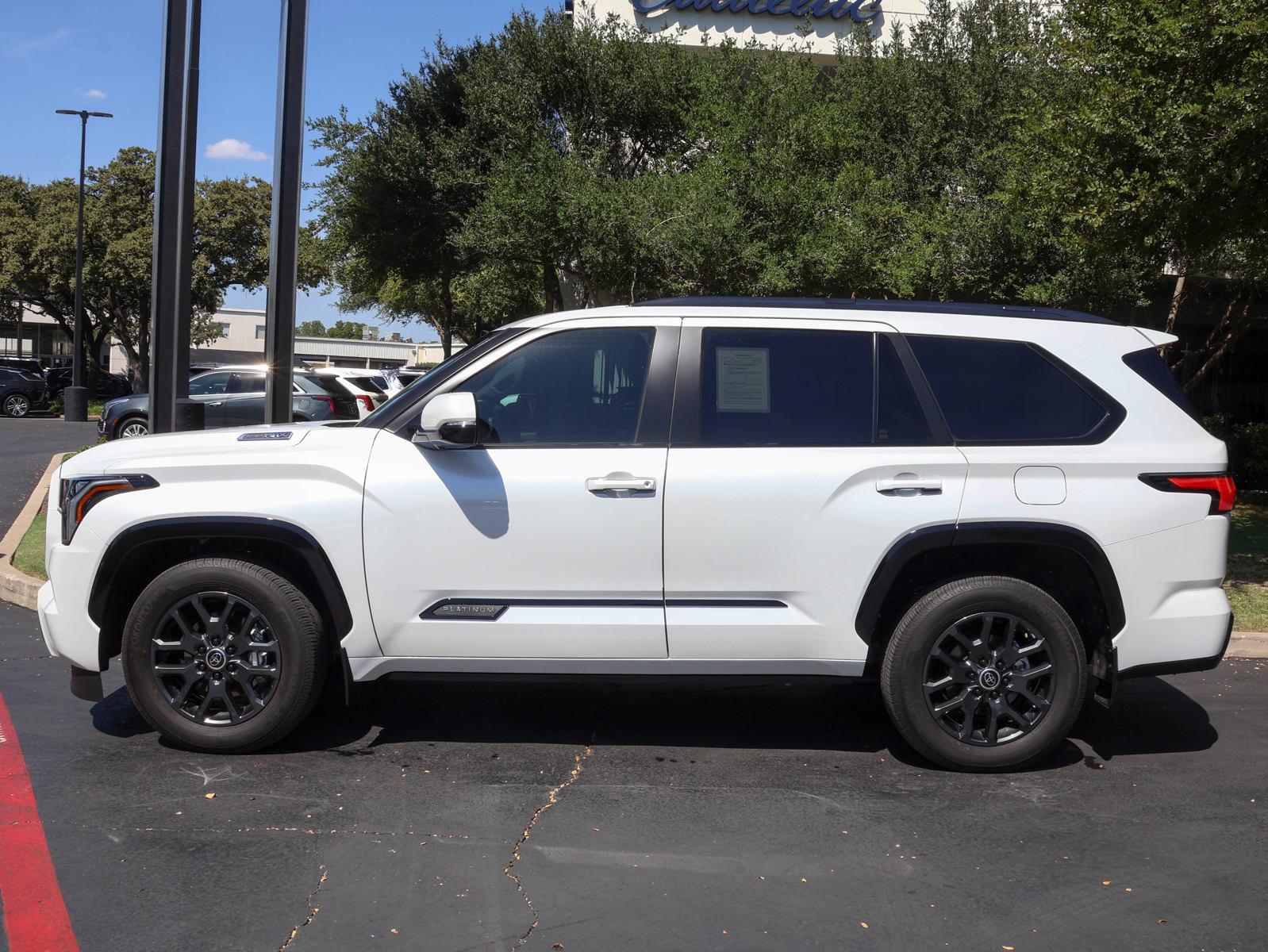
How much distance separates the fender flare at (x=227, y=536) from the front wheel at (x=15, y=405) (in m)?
34.7

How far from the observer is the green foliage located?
15.4 meters

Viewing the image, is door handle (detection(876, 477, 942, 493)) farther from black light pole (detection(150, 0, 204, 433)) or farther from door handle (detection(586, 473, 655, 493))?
black light pole (detection(150, 0, 204, 433))

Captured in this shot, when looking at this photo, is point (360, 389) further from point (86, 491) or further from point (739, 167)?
point (86, 491)

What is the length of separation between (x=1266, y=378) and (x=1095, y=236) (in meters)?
14.6

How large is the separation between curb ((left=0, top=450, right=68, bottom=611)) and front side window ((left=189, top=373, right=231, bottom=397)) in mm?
6961

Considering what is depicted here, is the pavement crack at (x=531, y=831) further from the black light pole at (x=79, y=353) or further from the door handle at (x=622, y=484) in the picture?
the black light pole at (x=79, y=353)

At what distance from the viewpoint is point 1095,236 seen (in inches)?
401

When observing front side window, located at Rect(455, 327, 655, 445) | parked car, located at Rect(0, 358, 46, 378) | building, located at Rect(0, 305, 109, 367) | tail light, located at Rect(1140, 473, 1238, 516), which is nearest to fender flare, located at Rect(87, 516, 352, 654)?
front side window, located at Rect(455, 327, 655, 445)

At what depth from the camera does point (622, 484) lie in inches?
189

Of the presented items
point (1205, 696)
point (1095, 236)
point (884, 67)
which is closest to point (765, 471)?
point (1205, 696)

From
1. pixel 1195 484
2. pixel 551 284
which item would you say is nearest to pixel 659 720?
pixel 1195 484

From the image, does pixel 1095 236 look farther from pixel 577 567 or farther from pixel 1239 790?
pixel 577 567

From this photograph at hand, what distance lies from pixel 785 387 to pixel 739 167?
39.3 feet

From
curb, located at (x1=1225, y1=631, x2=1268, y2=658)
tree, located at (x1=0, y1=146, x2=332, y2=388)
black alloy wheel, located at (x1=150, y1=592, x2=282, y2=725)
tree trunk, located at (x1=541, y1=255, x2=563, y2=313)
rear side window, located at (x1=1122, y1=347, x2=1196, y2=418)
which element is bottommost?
curb, located at (x1=1225, y1=631, x2=1268, y2=658)
